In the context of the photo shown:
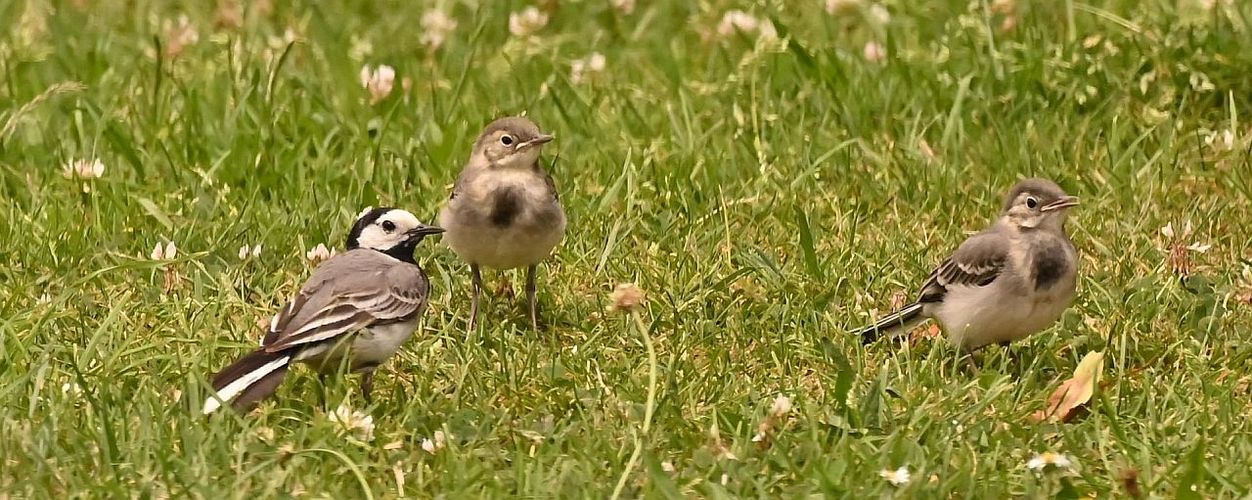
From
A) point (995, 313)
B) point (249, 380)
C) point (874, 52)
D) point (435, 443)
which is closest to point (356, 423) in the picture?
point (435, 443)

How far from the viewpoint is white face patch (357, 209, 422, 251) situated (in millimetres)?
7777

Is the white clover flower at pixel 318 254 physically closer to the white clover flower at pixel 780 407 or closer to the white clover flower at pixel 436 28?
the white clover flower at pixel 780 407

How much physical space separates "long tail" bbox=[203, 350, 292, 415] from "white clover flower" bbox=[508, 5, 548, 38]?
4606 millimetres

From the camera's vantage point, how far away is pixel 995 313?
24.6 ft

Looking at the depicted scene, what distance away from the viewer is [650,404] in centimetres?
667

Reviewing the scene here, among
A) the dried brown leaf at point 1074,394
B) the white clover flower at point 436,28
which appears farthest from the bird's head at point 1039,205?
the white clover flower at point 436,28

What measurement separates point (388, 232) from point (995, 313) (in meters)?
2.27

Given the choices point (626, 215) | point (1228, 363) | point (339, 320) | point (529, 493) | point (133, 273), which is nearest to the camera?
point (529, 493)

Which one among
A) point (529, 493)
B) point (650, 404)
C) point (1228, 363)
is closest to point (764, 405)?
point (650, 404)

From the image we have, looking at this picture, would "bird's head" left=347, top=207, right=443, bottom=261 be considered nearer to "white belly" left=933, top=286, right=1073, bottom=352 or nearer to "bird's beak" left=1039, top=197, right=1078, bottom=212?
"white belly" left=933, top=286, right=1073, bottom=352

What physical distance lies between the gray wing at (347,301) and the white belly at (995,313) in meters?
1.94

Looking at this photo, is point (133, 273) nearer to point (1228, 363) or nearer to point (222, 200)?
point (222, 200)

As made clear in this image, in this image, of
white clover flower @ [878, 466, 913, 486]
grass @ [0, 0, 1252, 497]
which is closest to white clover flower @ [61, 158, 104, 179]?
grass @ [0, 0, 1252, 497]

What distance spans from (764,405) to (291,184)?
3.07m
